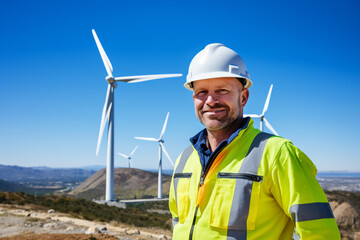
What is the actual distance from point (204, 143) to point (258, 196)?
2.88 feet

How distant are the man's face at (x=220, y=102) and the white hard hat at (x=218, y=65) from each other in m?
0.06

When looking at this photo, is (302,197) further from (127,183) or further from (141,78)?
(127,183)

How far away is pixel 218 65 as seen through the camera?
2.72 meters

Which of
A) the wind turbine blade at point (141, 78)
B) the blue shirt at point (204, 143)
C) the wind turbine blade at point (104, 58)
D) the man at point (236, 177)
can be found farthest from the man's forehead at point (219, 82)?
the wind turbine blade at point (104, 58)

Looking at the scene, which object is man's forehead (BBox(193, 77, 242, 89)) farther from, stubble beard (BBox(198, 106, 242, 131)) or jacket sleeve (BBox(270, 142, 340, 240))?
jacket sleeve (BBox(270, 142, 340, 240))

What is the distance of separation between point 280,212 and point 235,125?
85 cm

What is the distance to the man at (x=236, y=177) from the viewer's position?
2.02 metres

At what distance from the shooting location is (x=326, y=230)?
1.96 m

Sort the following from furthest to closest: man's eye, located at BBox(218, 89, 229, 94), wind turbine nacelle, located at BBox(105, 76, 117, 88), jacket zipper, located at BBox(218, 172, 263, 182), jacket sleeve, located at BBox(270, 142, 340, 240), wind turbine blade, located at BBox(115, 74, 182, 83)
→ wind turbine nacelle, located at BBox(105, 76, 117, 88)
wind turbine blade, located at BBox(115, 74, 182, 83)
man's eye, located at BBox(218, 89, 229, 94)
jacket zipper, located at BBox(218, 172, 263, 182)
jacket sleeve, located at BBox(270, 142, 340, 240)

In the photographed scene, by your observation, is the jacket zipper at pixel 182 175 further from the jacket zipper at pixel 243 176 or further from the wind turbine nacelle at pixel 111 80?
the wind turbine nacelle at pixel 111 80

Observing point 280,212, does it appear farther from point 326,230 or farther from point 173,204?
point 173,204

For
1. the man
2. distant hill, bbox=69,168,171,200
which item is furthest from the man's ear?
distant hill, bbox=69,168,171,200

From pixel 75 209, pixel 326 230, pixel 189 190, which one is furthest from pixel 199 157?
pixel 75 209

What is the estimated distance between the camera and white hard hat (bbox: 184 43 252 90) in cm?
268
